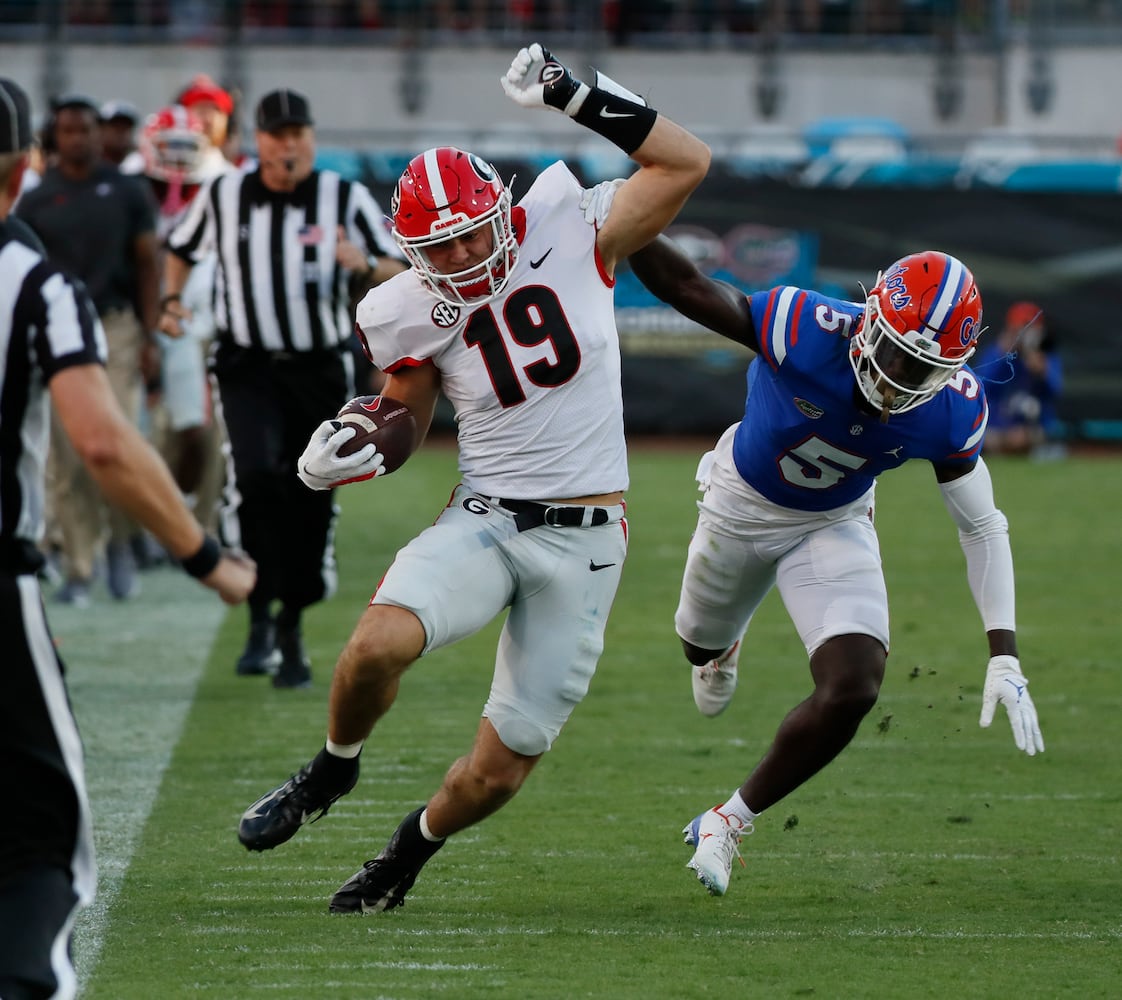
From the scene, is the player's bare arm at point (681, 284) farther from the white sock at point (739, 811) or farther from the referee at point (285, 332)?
the referee at point (285, 332)

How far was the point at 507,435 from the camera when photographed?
3773 mm

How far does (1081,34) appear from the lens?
22734mm

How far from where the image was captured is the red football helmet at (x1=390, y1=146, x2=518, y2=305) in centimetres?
360

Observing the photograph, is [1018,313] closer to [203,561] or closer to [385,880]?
[385,880]

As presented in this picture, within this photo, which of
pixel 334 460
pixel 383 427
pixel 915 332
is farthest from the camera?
pixel 915 332

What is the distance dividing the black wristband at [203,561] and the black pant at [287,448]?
326cm

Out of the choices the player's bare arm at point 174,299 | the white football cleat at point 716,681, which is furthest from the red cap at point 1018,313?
the white football cleat at point 716,681

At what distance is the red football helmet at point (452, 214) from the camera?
360 cm

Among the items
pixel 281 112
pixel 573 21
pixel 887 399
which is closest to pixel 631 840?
pixel 887 399

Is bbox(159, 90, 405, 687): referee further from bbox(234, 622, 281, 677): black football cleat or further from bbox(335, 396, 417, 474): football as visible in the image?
bbox(335, 396, 417, 474): football

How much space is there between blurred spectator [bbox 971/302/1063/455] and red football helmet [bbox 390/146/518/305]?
10.7 m

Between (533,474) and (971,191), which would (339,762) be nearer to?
(533,474)

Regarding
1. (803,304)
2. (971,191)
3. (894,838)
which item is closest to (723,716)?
(894,838)

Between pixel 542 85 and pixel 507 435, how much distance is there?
0.68 meters
